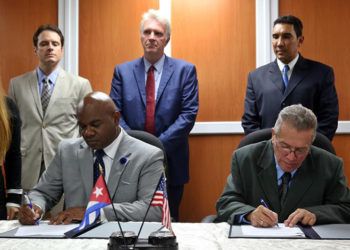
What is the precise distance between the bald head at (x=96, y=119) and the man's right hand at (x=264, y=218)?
2.82ft

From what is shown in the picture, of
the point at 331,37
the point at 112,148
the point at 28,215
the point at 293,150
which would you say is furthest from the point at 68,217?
the point at 331,37

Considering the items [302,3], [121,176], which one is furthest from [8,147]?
[302,3]

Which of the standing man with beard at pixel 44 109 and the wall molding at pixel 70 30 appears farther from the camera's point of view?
the wall molding at pixel 70 30

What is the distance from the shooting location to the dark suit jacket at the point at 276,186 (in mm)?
2920

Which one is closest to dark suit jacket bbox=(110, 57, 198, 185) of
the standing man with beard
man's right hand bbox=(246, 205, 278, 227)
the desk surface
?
the standing man with beard

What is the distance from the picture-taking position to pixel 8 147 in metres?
3.28

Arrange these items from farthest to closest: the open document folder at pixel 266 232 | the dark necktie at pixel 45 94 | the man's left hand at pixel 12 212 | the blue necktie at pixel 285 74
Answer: the dark necktie at pixel 45 94
the blue necktie at pixel 285 74
the man's left hand at pixel 12 212
the open document folder at pixel 266 232

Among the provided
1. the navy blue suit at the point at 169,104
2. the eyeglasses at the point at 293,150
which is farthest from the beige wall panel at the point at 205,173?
the eyeglasses at the point at 293,150

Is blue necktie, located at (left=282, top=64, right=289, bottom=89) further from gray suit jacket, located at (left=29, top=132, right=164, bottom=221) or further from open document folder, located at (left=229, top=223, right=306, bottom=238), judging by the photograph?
open document folder, located at (left=229, top=223, right=306, bottom=238)

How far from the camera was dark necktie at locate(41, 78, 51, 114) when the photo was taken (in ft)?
14.7

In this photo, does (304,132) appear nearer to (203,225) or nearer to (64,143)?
(203,225)

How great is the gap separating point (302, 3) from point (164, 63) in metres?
1.52

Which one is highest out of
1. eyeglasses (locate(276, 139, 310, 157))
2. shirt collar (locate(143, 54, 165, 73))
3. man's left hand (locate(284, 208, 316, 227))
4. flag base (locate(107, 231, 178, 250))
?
shirt collar (locate(143, 54, 165, 73))

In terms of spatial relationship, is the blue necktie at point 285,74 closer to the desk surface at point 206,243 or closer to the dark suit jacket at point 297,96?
the dark suit jacket at point 297,96
